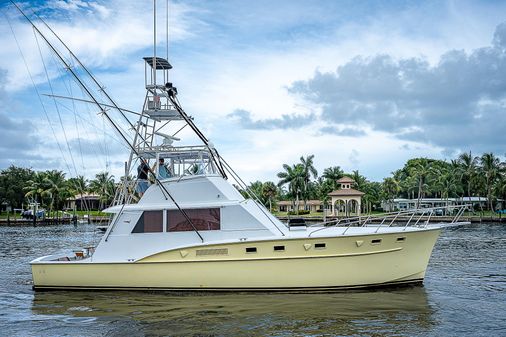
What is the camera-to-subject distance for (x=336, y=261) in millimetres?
12586

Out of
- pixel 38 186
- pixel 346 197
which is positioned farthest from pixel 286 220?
pixel 38 186

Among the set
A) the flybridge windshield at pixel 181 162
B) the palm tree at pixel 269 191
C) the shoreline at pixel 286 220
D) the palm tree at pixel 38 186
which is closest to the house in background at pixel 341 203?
the shoreline at pixel 286 220

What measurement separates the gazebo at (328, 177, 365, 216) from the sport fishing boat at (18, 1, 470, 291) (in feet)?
143

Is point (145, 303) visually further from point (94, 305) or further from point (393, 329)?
point (393, 329)

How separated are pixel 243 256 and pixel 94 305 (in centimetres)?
416

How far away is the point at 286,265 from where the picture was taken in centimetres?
1267

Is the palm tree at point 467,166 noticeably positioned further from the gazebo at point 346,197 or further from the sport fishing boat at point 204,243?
the sport fishing boat at point 204,243

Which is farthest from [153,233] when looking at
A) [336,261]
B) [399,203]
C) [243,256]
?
[399,203]

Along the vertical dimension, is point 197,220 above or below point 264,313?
above

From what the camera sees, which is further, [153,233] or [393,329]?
[153,233]

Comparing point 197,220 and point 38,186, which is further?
point 38,186

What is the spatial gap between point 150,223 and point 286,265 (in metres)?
4.01

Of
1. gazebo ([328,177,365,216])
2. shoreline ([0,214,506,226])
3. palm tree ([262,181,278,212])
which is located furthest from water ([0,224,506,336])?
palm tree ([262,181,278,212])

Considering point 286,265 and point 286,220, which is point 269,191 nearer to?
point 286,220
